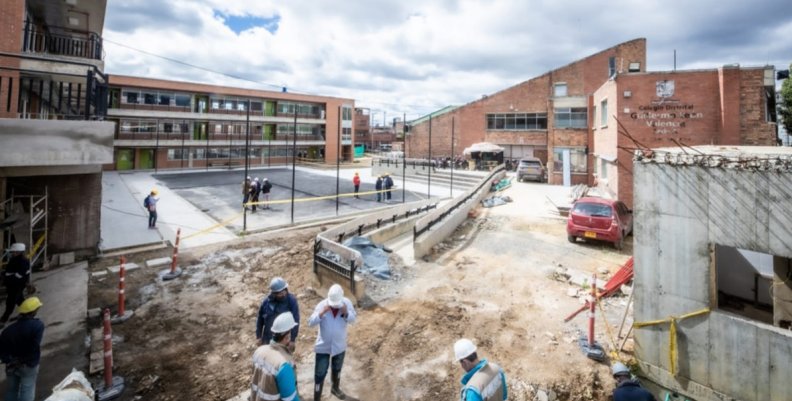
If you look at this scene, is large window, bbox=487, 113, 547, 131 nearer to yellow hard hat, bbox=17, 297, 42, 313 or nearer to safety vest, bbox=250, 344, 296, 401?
safety vest, bbox=250, 344, 296, 401

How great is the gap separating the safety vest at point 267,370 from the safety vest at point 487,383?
1.75 metres

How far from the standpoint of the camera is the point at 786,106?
90.3ft

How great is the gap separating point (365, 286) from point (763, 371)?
6.94m

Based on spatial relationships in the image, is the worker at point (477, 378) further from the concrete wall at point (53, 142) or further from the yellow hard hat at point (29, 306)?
the concrete wall at point (53, 142)

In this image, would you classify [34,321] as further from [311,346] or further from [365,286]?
[365,286]

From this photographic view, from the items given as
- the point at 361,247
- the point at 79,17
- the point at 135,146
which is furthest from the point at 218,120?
the point at 361,247

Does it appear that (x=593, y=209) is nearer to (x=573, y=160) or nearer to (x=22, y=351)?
(x=22, y=351)

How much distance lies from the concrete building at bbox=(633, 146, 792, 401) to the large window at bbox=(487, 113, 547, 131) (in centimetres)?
3369

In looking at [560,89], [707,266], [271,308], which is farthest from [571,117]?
[271,308]

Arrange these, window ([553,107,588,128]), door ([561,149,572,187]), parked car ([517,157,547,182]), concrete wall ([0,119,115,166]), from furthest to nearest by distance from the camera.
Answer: window ([553,107,588,128]), parked car ([517,157,547,182]), door ([561,149,572,187]), concrete wall ([0,119,115,166])

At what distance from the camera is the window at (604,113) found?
21.4 meters

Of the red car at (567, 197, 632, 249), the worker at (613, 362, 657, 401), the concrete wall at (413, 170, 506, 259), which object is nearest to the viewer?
the worker at (613, 362, 657, 401)

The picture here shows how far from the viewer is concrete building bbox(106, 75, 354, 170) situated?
37.7 meters

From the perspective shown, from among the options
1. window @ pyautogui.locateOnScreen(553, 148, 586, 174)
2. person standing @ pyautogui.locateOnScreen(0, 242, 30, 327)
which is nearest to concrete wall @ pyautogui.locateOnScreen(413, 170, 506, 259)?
person standing @ pyautogui.locateOnScreen(0, 242, 30, 327)
